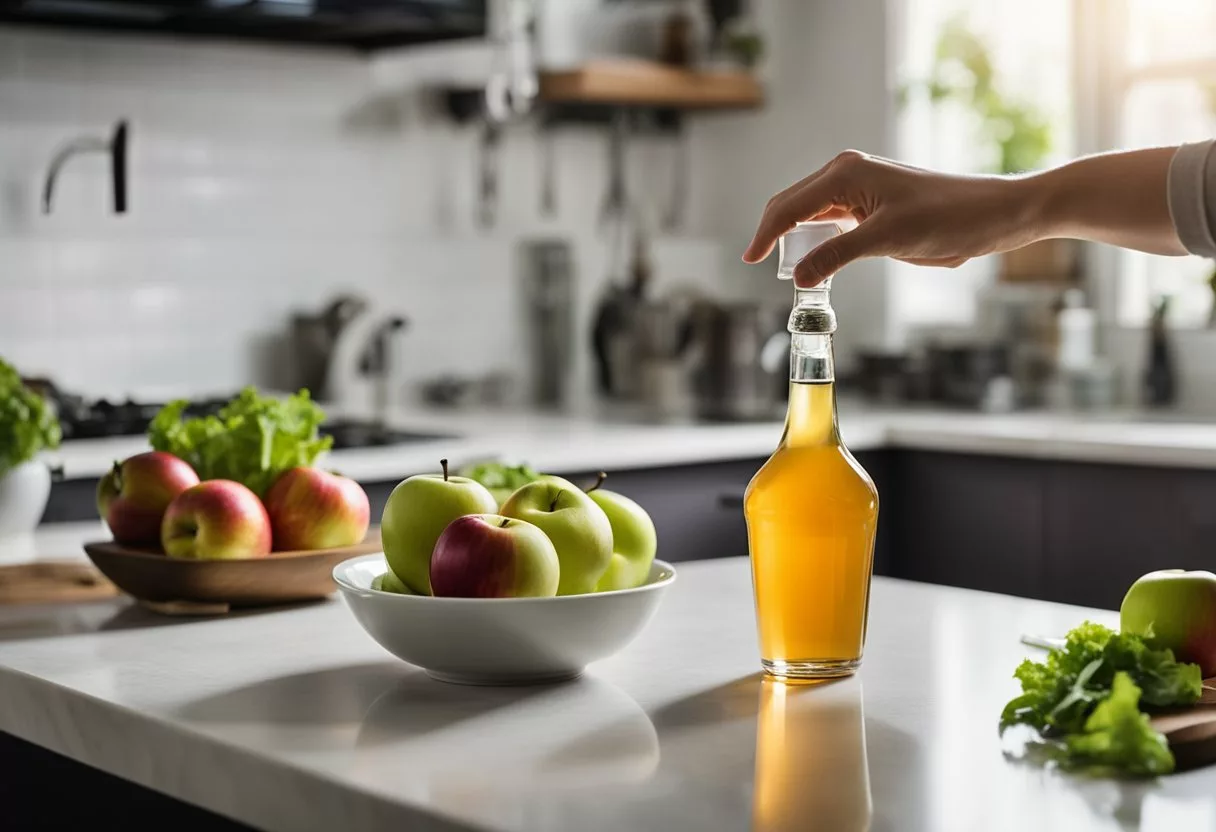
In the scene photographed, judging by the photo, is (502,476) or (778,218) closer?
(778,218)

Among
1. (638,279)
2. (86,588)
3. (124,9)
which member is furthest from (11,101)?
(86,588)

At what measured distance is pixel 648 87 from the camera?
150 inches

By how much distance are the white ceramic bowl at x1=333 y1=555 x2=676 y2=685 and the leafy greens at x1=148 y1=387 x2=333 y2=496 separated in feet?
1.21

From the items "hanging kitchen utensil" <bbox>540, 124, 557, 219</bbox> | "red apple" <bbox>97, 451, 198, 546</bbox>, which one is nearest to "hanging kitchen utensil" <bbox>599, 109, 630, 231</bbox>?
"hanging kitchen utensil" <bbox>540, 124, 557, 219</bbox>

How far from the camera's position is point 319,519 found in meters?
1.51

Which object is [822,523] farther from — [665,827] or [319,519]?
[319,519]

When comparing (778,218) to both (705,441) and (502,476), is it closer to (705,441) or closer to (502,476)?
(502,476)

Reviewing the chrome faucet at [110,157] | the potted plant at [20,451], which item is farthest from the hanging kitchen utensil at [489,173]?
the potted plant at [20,451]

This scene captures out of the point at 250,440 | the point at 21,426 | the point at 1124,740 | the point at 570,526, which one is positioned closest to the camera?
the point at 1124,740

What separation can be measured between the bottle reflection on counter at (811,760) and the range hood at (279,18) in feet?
7.07

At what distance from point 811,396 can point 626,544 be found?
0.69 feet

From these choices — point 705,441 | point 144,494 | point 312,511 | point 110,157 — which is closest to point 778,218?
point 312,511

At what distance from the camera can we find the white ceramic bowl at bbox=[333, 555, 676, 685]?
3.73 feet

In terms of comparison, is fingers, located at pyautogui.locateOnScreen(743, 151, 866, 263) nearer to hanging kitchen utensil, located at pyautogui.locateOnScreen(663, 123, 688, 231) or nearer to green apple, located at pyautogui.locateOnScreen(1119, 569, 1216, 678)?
green apple, located at pyautogui.locateOnScreen(1119, 569, 1216, 678)
